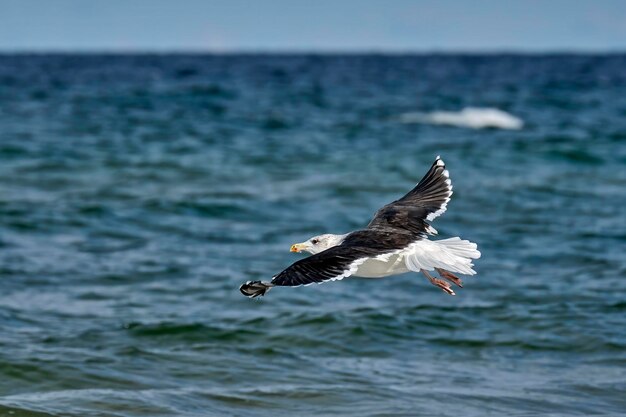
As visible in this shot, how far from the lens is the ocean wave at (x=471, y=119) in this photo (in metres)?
30.2

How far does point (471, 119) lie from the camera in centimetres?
3180

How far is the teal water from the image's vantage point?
8.55m

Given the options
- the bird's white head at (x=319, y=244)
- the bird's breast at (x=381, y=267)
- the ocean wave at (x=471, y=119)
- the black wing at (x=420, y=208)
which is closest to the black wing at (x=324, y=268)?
the bird's breast at (x=381, y=267)

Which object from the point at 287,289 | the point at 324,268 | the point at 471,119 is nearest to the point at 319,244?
the point at 324,268

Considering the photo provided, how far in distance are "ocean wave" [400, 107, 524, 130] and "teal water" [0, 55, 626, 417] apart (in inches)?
120

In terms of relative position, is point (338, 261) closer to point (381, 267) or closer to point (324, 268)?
point (324, 268)

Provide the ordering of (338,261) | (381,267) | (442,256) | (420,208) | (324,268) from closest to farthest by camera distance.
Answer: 1. (324,268)
2. (338,261)
3. (442,256)
4. (381,267)
5. (420,208)

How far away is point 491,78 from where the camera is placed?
202ft

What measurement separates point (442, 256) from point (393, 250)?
0.36m

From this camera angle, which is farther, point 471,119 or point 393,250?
point 471,119

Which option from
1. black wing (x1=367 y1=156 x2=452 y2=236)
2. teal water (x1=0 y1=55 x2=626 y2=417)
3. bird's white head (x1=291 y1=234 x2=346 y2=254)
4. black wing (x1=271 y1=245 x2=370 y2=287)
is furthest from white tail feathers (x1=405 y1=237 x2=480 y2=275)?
teal water (x1=0 y1=55 x2=626 y2=417)

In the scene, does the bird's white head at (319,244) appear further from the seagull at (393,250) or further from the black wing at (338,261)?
the black wing at (338,261)

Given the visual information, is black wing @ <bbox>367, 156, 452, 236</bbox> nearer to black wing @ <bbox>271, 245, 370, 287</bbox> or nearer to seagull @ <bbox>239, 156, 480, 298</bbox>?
seagull @ <bbox>239, 156, 480, 298</bbox>

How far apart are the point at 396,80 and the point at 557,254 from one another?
143 feet
